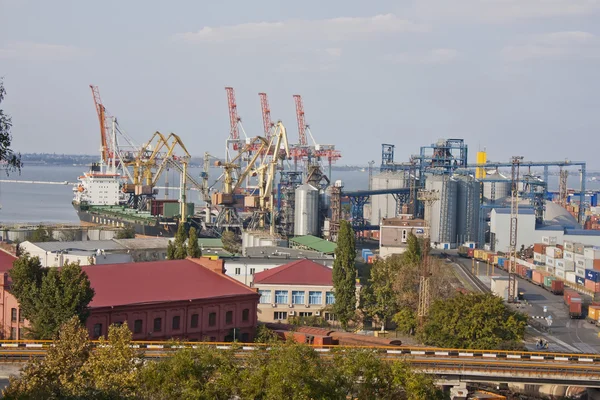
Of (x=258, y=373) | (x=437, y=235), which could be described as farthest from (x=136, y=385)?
(x=437, y=235)

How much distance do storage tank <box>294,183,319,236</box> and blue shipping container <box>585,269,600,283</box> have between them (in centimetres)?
2755

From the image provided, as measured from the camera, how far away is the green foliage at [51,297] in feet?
102

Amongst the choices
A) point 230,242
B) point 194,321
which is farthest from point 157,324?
point 230,242

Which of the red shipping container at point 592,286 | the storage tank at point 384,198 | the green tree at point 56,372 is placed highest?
the storage tank at point 384,198

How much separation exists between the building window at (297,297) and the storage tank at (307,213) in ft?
117

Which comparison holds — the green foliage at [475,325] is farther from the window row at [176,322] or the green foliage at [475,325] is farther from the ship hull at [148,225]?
the ship hull at [148,225]

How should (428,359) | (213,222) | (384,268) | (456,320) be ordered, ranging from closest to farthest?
(428,359) < (456,320) < (384,268) < (213,222)

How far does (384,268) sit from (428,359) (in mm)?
20997

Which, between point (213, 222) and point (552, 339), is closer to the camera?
point (552, 339)

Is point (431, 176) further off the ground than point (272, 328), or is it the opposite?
point (431, 176)

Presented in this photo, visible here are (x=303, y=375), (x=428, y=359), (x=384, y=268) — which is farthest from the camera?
(x=384, y=268)

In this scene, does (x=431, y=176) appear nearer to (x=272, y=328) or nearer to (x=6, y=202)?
(x=272, y=328)

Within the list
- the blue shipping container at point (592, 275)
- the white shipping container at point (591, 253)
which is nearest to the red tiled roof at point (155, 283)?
the blue shipping container at point (592, 275)

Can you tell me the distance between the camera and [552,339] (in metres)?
42.8
